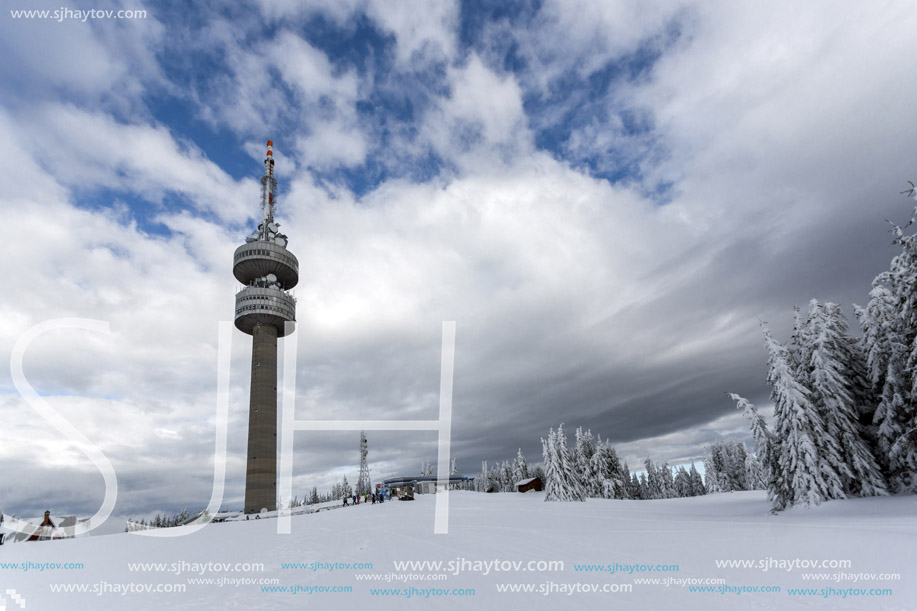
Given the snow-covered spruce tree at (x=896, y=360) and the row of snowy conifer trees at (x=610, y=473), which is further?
the row of snowy conifer trees at (x=610, y=473)

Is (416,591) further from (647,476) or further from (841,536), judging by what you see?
(647,476)

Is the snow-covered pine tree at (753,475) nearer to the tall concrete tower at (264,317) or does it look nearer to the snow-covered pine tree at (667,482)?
the snow-covered pine tree at (667,482)

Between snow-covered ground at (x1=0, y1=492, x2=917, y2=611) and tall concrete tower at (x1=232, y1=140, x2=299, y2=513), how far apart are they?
173 feet

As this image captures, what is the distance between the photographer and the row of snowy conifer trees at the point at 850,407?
A: 25213 mm

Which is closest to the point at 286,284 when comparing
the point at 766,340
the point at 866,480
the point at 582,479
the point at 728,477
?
the point at 582,479

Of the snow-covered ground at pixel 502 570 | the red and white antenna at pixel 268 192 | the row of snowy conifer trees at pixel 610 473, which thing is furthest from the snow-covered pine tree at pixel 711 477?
the red and white antenna at pixel 268 192

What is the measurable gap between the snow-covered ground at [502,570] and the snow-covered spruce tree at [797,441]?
7014 millimetres

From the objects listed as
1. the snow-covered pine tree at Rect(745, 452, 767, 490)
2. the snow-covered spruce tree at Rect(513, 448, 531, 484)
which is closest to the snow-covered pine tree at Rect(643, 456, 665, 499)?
the snow-covered pine tree at Rect(745, 452, 767, 490)

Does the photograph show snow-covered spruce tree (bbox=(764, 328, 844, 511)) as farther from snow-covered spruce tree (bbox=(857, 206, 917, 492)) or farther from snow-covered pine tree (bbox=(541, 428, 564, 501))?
snow-covered pine tree (bbox=(541, 428, 564, 501))

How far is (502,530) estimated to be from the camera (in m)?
20.1

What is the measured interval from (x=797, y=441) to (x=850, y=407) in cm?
513

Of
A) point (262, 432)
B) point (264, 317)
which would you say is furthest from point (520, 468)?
point (264, 317)

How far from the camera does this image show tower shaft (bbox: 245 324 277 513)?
218ft

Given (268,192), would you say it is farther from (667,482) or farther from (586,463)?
(667,482)
